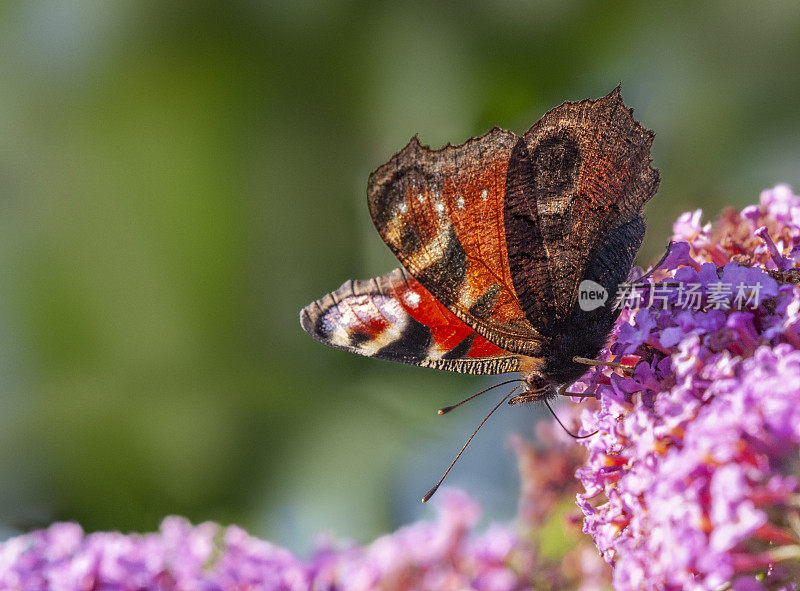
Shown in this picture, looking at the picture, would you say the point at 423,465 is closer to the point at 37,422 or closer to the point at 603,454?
the point at 37,422

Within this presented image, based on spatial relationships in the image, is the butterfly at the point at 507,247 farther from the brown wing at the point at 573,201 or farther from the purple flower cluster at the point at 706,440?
the purple flower cluster at the point at 706,440

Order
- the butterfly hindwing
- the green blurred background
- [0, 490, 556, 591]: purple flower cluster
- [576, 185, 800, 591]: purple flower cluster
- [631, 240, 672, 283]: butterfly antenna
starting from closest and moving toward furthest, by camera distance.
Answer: [576, 185, 800, 591]: purple flower cluster
[631, 240, 672, 283]: butterfly antenna
the butterfly hindwing
[0, 490, 556, 591]: purple flower cluster
the green blurred background

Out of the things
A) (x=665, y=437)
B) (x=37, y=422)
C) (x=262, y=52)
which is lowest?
(x=665, y=437)

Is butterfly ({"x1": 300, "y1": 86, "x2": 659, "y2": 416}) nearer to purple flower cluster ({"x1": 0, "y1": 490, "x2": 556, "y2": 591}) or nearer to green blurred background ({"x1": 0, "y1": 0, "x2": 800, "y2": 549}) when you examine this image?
purple flower cluster ({"x1": 0, "y1": 490, "x2": 556, "y2": 591})

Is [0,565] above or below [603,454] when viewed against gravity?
below

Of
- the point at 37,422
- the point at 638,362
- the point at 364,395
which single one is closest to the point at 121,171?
the point at 37,422

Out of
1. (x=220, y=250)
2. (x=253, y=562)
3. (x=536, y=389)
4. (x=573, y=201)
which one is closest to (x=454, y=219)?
(x=573, y=201)

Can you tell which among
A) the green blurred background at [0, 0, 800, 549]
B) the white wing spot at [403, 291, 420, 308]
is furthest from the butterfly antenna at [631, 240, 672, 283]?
the green blurred background at [0, 0, 800, 549]
